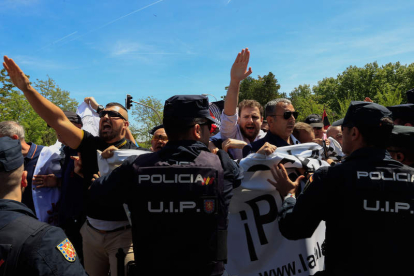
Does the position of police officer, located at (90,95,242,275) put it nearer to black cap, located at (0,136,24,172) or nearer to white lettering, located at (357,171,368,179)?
black cap, located at (0,136,24,172)

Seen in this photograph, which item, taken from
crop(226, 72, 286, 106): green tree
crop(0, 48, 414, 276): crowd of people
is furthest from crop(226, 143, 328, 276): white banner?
crop(226, 72, 286, 106): green tree

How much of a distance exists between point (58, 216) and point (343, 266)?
3.51 meters

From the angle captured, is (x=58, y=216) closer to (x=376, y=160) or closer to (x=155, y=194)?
(x=155, y=194)

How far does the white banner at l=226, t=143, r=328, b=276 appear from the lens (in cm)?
314

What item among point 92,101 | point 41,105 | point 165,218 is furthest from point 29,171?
point 165,218

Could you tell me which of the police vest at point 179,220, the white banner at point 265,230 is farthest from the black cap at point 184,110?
the white banner at point 265,230

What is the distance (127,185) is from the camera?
7.69ft

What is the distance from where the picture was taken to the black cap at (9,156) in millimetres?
1716

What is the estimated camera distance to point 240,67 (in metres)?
4.27

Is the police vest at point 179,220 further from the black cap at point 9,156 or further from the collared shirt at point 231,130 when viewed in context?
the collared shirt at point 231,130

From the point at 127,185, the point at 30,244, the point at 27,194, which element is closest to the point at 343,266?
the point at 127,185

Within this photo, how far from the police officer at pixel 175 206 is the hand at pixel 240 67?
2.12 metres

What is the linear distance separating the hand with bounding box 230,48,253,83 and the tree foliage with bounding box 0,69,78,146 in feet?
65.0

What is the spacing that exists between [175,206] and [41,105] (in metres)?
1.63
